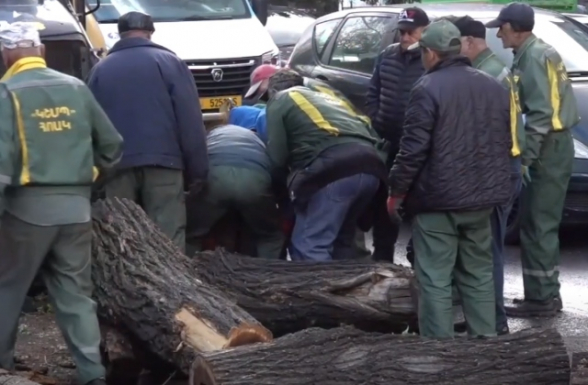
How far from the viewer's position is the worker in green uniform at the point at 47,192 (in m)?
6.00

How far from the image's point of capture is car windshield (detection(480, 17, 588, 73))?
1031 cm

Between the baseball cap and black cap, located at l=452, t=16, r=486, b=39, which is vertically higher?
black cap, located at l=452, t=16, r=486, b=39

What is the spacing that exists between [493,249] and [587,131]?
2.65 metres

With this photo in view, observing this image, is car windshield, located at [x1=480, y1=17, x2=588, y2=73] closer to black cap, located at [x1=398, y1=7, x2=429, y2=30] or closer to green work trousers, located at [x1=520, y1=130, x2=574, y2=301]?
black cap, located at [x1=398, y1=7, x2=429, y2=30]

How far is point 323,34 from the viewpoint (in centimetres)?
1197

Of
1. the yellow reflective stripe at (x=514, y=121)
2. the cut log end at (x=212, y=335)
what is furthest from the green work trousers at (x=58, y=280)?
the yellow reflective stripe at (x=514, y=121)

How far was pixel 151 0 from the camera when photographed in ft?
42.0

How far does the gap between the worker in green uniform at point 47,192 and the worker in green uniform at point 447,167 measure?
1.67 meters

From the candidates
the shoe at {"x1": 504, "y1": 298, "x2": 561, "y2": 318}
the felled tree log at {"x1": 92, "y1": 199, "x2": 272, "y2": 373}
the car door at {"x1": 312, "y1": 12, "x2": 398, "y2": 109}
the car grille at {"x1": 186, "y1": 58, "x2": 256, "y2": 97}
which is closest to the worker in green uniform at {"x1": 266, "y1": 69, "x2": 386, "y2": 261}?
the felled tree log at {"x1": 92, "y1": 199, "x2": 272, "y2": 373}

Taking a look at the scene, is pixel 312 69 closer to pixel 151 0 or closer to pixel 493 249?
pixel 151 0

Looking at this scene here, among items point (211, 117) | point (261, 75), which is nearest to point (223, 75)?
point (211, 117)

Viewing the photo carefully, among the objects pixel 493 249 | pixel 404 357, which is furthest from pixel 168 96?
pixel 404 357

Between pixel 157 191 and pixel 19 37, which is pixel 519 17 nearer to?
pixel 157 191

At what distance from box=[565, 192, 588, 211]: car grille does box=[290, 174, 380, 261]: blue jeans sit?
2.43 meters
